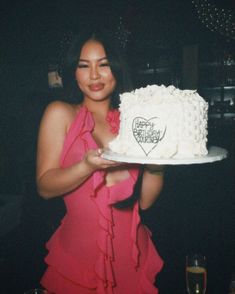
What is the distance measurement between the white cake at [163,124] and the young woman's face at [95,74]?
0.36 meters

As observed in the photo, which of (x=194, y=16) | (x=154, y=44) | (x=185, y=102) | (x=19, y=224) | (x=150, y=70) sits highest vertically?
(x=194, y=16)

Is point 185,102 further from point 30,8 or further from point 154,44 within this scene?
point 154,44

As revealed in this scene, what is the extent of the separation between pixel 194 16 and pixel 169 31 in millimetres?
610

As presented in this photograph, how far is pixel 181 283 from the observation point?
166 inches

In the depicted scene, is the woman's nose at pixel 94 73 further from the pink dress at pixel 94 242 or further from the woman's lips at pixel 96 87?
the pink dress at pixel 94 242

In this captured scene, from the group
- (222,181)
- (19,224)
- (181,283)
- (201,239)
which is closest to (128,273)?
(19,224)

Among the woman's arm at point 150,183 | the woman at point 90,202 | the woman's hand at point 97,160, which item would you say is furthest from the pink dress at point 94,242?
the woman's hand at point 97,160

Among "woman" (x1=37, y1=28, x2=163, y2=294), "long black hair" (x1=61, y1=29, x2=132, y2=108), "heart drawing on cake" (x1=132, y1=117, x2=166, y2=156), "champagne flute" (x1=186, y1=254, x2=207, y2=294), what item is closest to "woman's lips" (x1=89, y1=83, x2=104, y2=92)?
"woman" (x1=37, y1=28, x2=163, y2=294)

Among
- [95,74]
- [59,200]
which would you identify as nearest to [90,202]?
[95,74]

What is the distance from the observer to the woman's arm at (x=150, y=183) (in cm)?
221

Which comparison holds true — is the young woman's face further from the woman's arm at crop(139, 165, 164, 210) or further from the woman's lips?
the woman's arm at crop(139, 165, 164, 210)

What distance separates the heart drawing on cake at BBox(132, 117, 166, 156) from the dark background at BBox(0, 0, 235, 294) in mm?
927

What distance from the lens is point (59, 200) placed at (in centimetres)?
421

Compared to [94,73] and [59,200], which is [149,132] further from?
[59,200]
